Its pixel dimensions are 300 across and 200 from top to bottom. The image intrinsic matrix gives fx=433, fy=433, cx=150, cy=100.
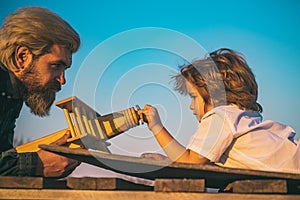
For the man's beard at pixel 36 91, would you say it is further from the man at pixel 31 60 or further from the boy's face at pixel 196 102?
the boy's face at pixel 196 102

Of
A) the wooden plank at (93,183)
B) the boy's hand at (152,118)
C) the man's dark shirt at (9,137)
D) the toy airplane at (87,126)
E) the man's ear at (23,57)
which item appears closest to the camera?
the wooden plank at (93,183)

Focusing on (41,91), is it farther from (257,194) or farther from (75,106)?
(257,194)

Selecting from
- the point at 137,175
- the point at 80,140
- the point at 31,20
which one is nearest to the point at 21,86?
the point at 31,20

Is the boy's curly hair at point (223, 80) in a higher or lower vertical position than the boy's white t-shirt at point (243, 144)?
higher

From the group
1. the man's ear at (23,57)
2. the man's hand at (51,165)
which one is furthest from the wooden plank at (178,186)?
the man's ear at (23,57)

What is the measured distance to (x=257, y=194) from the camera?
2334mm

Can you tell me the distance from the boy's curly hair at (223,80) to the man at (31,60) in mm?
1201

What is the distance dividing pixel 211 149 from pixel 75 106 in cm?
108

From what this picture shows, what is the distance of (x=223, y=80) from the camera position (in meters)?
4.14

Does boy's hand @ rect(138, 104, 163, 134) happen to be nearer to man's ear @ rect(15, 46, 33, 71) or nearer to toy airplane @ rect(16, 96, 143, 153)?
toy airplane @ rect(16, 96, 143, 153)

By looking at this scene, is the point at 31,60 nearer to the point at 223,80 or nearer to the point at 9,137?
the point at 9,137

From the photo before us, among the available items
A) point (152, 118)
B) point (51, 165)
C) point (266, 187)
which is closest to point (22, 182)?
point (51, 165)

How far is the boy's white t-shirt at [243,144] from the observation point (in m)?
3.27

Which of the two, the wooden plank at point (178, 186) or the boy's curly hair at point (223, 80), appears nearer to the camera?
the wooden plank at point (178, 186)
